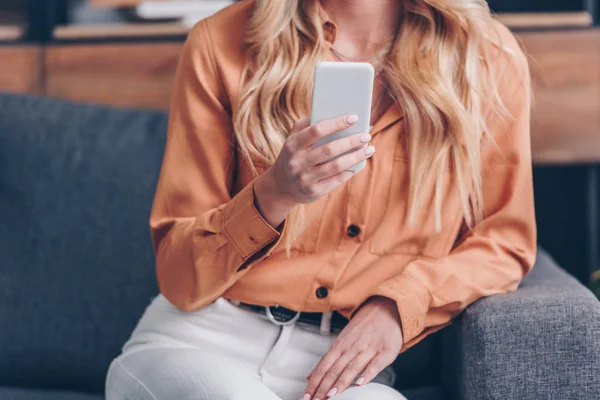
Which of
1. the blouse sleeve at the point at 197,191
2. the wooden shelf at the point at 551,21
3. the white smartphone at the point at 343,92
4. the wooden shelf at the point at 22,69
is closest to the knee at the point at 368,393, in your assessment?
the blouse sleeve at the point at 197,191

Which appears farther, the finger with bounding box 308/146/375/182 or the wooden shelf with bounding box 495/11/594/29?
the wooden shelf with bounding box 495/11/594/29

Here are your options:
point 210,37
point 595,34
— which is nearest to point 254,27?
point 210,37

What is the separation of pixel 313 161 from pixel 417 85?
302mm

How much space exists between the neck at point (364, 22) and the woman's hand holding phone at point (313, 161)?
321mm

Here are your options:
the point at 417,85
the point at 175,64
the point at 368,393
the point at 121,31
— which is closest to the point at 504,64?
the point at 417,85

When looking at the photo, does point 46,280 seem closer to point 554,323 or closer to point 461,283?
point 461,283

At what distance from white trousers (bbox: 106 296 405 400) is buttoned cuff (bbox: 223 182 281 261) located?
131 millimetres

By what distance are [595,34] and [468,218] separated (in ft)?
2.23

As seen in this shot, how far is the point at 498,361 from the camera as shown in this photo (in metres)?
0.95

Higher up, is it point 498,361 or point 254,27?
point 254,27

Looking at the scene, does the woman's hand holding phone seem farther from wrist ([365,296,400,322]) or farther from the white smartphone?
wrist ([365,296,400,322])

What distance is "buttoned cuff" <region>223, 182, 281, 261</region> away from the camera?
37.6 inches

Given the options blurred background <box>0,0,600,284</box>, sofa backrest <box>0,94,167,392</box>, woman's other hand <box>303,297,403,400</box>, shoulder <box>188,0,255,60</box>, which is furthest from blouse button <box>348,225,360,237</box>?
blurred background <box>0,0,600,284</box>

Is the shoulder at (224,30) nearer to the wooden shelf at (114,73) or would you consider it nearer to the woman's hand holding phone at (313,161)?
the woman's hand holding phone at (313,161)
